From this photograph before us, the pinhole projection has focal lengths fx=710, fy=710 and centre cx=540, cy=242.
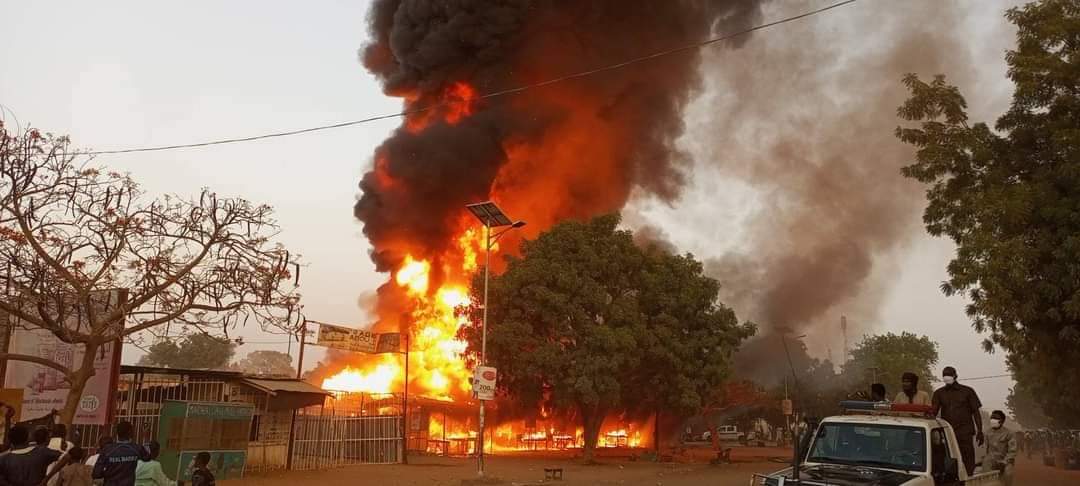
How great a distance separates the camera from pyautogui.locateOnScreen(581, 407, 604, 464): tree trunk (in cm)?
2977

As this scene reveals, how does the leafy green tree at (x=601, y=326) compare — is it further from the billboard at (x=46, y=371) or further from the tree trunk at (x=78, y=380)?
the tree trunk at (x=78, y=380)

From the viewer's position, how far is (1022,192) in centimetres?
1412

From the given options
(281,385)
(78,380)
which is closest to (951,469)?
(78,380)

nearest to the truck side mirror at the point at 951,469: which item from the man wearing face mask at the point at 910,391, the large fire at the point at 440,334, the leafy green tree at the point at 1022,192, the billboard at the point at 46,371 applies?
the man wearing face mask at the point at 910,391

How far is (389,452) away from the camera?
82.3 ft

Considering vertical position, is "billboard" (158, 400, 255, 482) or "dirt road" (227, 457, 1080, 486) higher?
"billboard" (158, 400, 255, 482)

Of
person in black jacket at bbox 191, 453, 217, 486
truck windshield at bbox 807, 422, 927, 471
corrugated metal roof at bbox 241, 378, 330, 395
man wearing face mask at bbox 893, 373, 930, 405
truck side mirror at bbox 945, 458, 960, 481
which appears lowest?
person in black jacket at bbox 191, 453, 217, 486

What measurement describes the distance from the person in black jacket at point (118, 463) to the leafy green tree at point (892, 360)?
2741 inches

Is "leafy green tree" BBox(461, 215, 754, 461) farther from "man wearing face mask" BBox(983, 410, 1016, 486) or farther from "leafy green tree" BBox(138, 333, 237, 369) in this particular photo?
"leafy green tree" BBox(138, 333, 237, 369)

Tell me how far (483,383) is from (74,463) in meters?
12.2

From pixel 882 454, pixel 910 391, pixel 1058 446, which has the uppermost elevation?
pixel 910 391

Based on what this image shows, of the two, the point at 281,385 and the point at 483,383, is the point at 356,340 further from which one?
the point at 483,383

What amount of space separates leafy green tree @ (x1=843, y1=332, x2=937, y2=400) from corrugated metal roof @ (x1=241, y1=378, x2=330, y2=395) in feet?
193

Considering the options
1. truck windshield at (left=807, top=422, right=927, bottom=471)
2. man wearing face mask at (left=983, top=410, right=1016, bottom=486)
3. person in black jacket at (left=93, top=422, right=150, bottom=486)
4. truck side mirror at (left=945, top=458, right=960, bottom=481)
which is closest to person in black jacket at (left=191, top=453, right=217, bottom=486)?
person in black jacket at (left=93, top=422, right=150, bottom=486)
